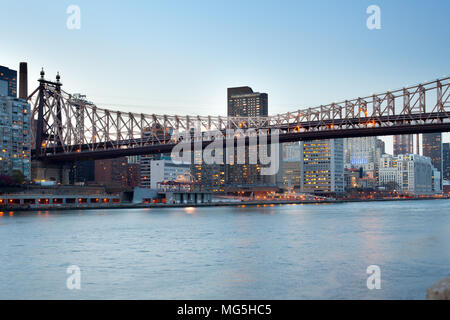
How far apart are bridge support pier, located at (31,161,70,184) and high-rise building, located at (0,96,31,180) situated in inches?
267

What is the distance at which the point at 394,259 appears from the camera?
27016 mm

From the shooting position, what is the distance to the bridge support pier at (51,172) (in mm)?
107438

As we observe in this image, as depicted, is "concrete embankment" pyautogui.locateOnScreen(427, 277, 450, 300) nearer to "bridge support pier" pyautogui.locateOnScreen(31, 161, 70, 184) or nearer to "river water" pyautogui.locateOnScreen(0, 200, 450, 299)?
"river water" pyautogui.locateOnScreen(0, 200, 450, 299)

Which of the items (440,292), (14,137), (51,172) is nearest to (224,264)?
(440,292)

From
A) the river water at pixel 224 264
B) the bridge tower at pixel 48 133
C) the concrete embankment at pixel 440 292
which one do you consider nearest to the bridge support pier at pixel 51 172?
the bridge tower at pixel 48 133

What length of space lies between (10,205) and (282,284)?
259 feet

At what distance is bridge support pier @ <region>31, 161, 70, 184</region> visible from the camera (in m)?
107

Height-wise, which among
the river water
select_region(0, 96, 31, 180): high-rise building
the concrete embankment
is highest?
select_region(0, 96, 31, 180): high-rise building

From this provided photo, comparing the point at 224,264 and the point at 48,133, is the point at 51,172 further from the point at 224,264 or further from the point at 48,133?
the point at 224,264

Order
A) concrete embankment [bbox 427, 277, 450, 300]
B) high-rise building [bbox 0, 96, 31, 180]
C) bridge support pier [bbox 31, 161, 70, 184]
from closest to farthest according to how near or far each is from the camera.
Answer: concrete embankment [bbox 427, 277, 450, 300] → bridge support pier [bbox 31, 161, 70, 184] → high-rise building [bbox 0, 96, 31, 180]

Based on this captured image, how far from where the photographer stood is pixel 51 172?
108 m

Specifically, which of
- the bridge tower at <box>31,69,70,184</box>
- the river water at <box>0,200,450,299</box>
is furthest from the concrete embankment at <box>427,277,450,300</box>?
the bridge tower at <box>31,69,70,184</box>
